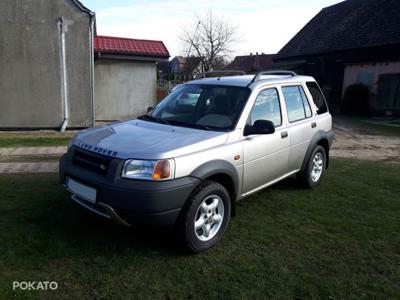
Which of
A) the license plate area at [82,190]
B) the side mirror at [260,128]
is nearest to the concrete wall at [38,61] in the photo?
the license plate area at [82,190]

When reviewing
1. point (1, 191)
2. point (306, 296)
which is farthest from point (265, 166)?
point (1, 191)

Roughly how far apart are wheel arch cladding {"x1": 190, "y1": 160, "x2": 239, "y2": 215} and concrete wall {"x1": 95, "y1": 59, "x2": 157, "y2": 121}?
35.7 ft

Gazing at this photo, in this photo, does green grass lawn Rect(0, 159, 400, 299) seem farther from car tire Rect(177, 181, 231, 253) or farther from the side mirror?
the side mirror

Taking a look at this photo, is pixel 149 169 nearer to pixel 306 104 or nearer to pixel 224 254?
pixel 224 254

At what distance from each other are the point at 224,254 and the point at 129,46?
37.8ft

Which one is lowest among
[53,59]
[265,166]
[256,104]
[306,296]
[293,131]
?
[306,296]

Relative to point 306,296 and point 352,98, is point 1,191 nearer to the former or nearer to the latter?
point 306,296

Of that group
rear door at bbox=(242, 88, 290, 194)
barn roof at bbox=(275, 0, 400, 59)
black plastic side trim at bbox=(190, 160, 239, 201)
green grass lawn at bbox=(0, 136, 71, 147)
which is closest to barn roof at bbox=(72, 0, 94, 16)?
green grass lawn at bbox=(0, 136, 71, 147)

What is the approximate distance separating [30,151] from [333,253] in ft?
23.2

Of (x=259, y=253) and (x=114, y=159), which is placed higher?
(x=114, y=159)

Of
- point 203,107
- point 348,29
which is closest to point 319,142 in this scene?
point 203,107

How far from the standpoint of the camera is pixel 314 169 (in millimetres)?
6004

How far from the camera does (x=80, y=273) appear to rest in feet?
10.8

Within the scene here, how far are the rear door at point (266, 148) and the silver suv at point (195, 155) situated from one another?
0.01m
